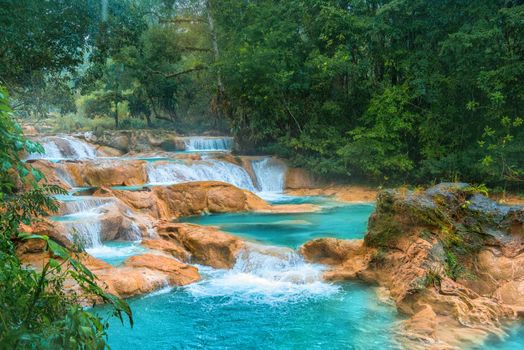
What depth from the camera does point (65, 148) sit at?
1859 cm

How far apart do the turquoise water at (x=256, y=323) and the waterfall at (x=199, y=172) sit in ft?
28.6

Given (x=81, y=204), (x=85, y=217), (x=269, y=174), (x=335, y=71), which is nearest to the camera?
(x=85, y=217)

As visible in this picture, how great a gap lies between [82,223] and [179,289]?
302cm

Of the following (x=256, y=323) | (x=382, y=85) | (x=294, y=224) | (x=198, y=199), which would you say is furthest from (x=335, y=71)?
(x=256, y=323)

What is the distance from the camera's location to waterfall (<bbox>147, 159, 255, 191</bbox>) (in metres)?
14.7

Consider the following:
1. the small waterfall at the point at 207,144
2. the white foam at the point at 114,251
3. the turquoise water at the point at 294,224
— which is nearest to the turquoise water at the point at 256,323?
the white foam at the point at 114,251

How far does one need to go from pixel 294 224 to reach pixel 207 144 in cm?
1122

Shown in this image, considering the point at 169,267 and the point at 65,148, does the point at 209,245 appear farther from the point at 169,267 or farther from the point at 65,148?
the point at 65,148

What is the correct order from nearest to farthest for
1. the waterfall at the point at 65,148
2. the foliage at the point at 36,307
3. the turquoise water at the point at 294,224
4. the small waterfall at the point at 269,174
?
1. the foliage at the point at 36,307
2. the turquoise water at the point at 294,224
3. the small waterfall at the point at 269,174
4. the waterfall at the point at 65,148

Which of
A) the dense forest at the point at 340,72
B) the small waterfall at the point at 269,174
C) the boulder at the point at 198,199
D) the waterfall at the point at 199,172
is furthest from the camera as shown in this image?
the small waterfall at the point at 269,174

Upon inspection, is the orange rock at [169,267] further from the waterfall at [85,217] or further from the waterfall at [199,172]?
the waterfall at [199,172]

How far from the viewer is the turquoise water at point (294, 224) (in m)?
9.34

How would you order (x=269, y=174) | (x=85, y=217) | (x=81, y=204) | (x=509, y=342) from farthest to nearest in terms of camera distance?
(x=269, y=174) < (x=81, y=204) < (x=85, y=217) < (x=509, y=342)

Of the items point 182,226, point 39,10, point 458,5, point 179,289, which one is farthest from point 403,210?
point 458,5
